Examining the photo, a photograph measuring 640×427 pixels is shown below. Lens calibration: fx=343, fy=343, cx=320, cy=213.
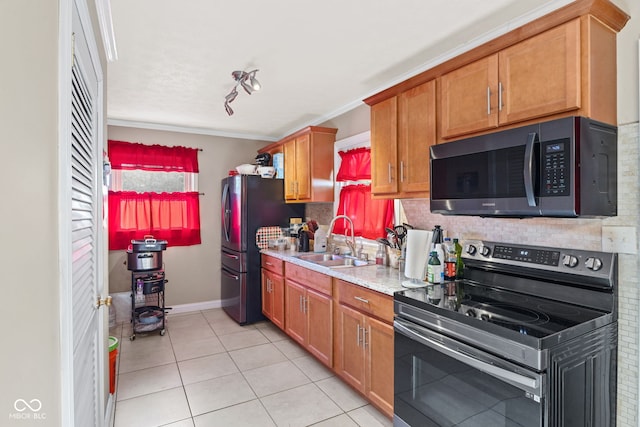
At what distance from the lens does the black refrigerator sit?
159 inches

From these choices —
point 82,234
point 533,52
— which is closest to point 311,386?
point 82,234

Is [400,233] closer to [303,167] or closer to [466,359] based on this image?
[466,359]

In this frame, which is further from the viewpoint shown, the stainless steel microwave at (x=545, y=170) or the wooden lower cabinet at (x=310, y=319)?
the wooden lower cabinet at (x=310, y=319)

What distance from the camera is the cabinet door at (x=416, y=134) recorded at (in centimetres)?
222

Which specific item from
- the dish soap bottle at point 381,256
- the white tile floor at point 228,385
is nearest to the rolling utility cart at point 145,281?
the white tile floor at point 228,385

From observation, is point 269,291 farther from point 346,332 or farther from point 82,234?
point 82,234

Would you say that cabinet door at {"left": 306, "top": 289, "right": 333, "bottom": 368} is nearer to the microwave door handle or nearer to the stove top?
the stove top

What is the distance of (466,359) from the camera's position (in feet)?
5.00

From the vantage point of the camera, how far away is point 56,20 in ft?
2.83

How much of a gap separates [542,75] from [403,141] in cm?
95

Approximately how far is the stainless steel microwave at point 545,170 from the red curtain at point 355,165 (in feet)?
4.59

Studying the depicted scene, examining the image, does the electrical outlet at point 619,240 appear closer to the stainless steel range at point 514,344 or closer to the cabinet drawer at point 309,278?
the stainless steel range at point 514,344

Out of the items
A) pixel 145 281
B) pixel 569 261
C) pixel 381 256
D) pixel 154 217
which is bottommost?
pixel 145 281

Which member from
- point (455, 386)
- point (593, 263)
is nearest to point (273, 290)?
point (455, 386)
